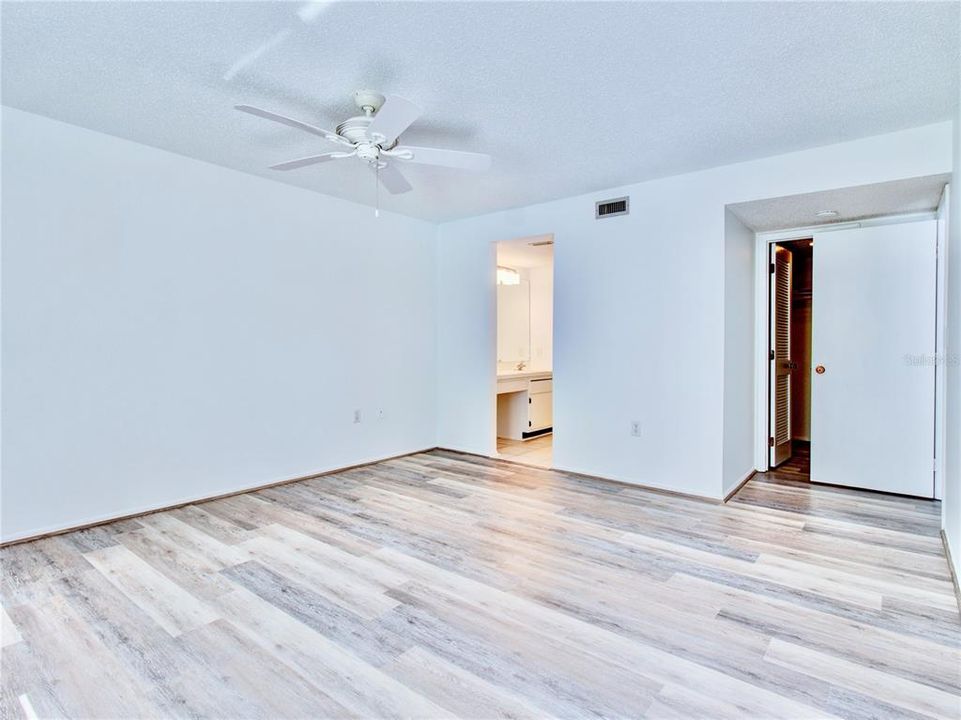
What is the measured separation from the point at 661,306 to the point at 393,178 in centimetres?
226

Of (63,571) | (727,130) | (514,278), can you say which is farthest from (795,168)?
(63,571)

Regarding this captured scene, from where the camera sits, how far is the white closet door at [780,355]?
15.0 ft

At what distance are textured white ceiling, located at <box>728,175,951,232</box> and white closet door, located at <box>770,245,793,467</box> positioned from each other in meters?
0.55

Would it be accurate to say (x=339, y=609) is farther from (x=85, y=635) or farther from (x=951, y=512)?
(x=951, y=512)

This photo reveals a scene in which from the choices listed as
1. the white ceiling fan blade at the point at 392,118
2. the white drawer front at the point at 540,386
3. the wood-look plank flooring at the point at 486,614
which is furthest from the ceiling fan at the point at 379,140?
the white drawer front at the point at 540,386

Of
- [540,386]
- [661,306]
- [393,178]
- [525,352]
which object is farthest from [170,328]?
[525,352]

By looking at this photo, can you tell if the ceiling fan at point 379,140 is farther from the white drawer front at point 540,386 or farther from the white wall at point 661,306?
the white drawer front at point 540,386

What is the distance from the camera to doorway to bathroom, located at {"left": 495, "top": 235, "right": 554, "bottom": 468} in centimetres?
569

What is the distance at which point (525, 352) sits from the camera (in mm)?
7180

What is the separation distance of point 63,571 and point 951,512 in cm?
460

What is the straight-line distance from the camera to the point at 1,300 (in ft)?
9.32

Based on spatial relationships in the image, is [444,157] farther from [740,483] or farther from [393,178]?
[740,483]

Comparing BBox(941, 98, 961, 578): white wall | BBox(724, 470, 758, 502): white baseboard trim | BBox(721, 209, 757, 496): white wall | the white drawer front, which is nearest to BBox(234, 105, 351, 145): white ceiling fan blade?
BBox(721, 209, 757, 496): white wall

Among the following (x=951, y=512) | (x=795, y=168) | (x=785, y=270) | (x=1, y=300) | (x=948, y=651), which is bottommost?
(x=948, y=651)
